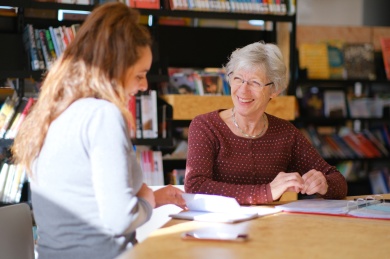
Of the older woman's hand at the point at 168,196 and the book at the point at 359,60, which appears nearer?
the older woman's hand at the point at 168,196

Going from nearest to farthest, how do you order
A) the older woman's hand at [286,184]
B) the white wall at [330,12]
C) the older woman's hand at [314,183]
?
1. the older woman's hand at [286,184]
2. the older woman's hand at [314,183]
3. the white wall at [330,12]

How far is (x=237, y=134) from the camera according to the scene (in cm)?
298

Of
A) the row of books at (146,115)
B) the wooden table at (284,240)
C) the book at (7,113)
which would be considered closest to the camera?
the wooden table at (284,240)

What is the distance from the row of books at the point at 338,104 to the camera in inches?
260

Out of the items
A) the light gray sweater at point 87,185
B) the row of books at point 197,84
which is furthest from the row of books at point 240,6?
the light gray sweater at point 87,185

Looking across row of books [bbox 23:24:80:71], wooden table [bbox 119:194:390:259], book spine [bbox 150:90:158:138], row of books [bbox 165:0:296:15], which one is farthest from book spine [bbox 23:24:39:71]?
wooden table [bbox 119:194:390:259]

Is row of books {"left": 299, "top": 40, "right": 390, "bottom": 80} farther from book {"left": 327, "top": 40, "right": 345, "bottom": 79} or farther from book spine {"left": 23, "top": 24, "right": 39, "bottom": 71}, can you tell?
book spine {"left": 23, "top": 24, "right": 39, "bottom": 71}

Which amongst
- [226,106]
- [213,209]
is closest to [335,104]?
[226,106]

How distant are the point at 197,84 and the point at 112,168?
3.17 meters

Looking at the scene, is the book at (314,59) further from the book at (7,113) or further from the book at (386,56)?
the book at (7,113)

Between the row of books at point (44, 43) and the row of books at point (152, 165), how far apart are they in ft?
2.76

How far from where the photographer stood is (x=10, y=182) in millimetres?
4289

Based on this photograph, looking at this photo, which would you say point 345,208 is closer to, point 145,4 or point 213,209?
point 213,209

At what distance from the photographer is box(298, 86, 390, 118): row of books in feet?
21.7
